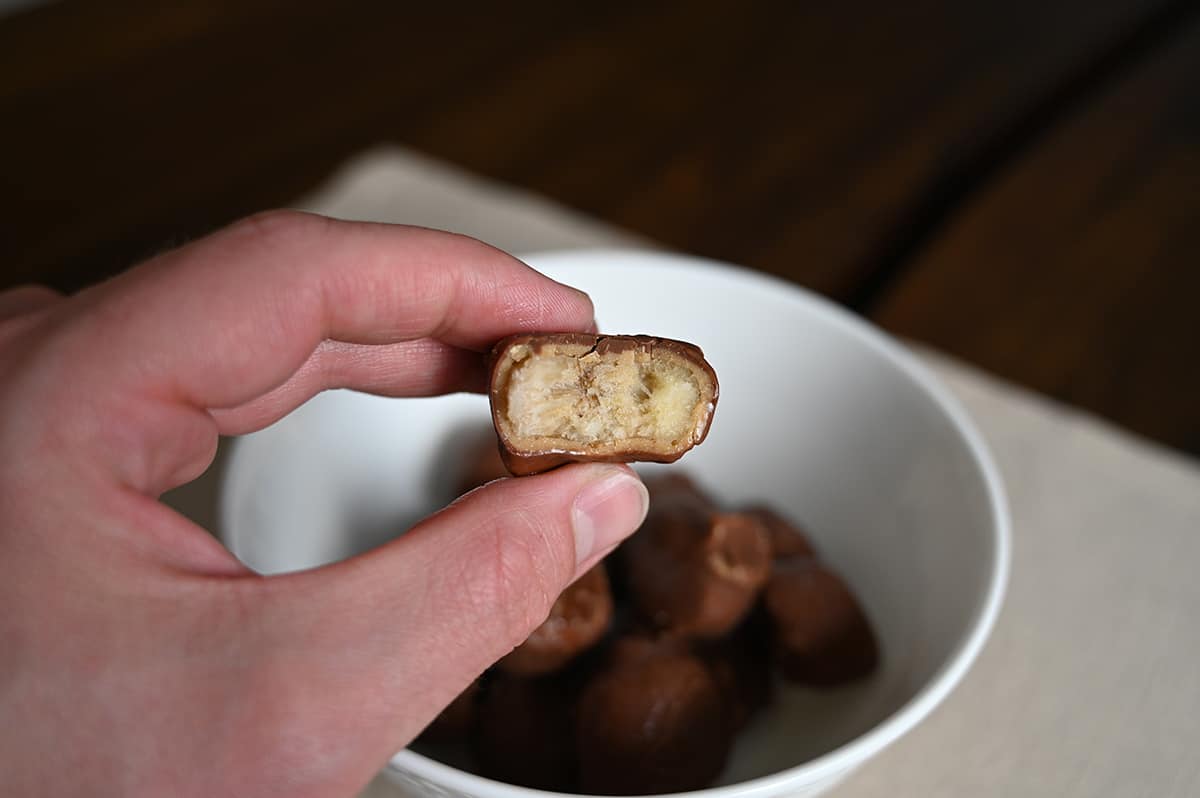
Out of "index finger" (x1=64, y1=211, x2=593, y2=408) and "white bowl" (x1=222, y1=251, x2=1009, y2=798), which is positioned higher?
"index finger" (x1=64, y1=211, x2=593, y2=408)

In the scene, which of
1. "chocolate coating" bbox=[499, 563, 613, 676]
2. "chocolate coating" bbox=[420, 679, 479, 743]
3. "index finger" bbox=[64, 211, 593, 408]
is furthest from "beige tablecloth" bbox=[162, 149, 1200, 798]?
"index finger" bbox=[64, 211, 593, 408]

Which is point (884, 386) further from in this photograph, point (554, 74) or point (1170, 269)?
point (554, 74)

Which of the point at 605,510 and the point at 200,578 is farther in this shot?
the point at 605,510

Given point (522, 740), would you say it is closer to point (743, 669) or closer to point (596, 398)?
point (743, 669)

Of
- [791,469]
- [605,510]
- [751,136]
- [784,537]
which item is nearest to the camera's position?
[605,510]

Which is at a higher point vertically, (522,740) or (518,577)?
(518,577)

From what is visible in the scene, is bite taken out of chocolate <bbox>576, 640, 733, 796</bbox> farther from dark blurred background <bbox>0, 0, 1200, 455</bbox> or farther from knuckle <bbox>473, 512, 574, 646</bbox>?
dark blurred background <bbox>0, 0, 1200, 455</bbox>

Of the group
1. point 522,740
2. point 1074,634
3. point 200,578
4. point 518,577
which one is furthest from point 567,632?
point 1074,634

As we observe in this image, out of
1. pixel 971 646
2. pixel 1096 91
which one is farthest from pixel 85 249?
pixel 1096 91
